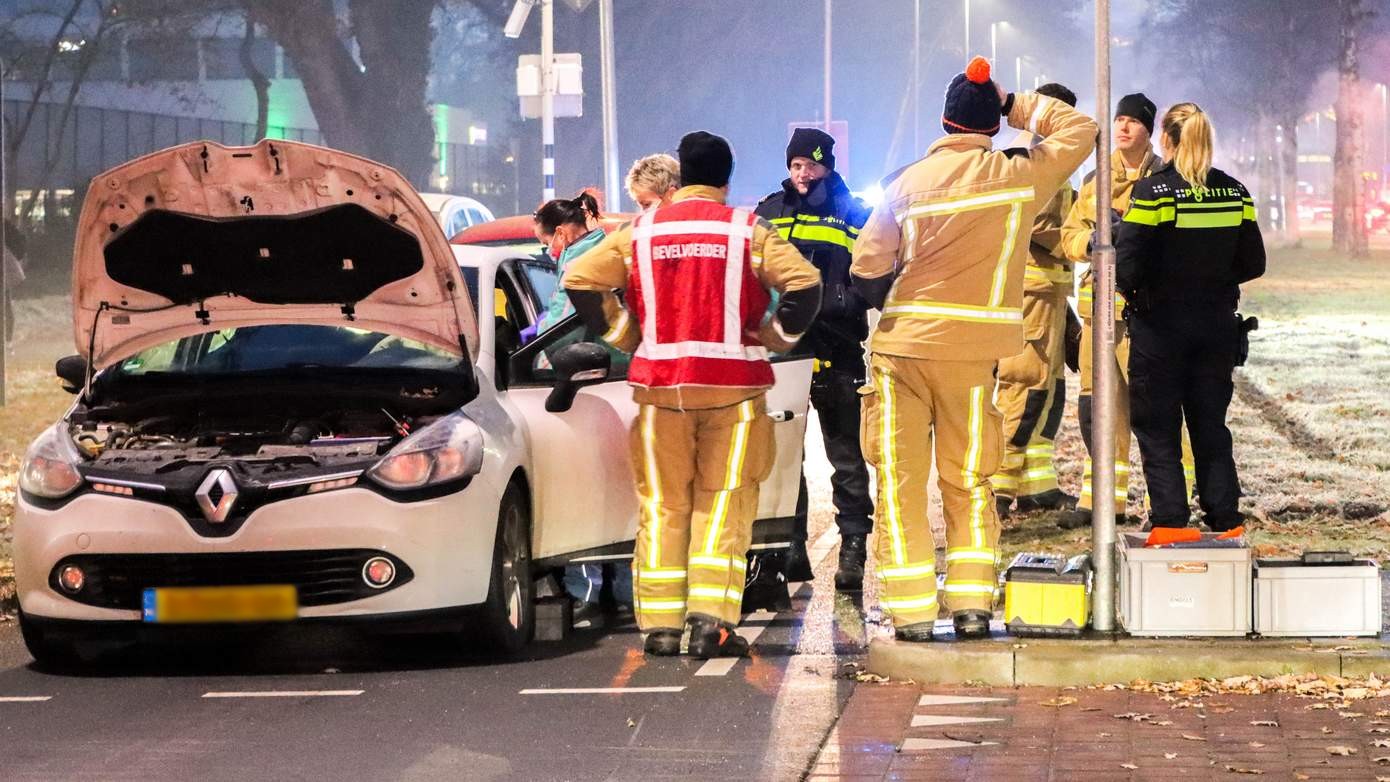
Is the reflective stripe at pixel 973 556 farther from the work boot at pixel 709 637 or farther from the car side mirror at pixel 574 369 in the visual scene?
the car side mirror at pixel 574 369

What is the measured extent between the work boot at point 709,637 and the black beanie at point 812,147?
225 centimetres

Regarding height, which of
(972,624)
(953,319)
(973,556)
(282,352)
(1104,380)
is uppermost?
(953,319)

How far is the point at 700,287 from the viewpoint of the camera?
306 inches

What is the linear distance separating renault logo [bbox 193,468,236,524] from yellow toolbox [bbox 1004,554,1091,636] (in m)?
2.74

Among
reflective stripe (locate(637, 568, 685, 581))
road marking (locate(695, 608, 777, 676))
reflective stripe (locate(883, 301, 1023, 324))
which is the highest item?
reflective stripe (locate(883, 301, 1023, 324))

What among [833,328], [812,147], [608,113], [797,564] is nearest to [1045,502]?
[797,564]

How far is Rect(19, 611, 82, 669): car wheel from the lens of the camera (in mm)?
7945

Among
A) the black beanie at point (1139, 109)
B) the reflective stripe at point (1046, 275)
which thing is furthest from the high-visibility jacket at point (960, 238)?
the reflective stripe at point (1046, 275)

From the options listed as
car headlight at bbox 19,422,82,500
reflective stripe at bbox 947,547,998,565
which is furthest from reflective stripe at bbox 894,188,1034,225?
car headlight at bbox 19,422,82,500

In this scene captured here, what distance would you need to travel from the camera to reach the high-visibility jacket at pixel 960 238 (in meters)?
7.59

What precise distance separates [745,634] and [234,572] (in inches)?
83.0

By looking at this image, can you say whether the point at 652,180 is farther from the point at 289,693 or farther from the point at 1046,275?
the point at 289,693

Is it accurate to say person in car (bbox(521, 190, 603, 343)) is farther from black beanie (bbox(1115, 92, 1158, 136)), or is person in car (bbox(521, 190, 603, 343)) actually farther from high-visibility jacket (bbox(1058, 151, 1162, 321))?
black beanie (bbox(1115, 92, 1158, 136))

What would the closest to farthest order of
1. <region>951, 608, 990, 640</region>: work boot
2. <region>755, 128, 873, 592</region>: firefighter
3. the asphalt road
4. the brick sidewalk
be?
the brick sidewalk
the asphalt road
<region>951, 608, 990, 640</region>: work boot
<region>755, 128, 873, 592</region>: firefighter
